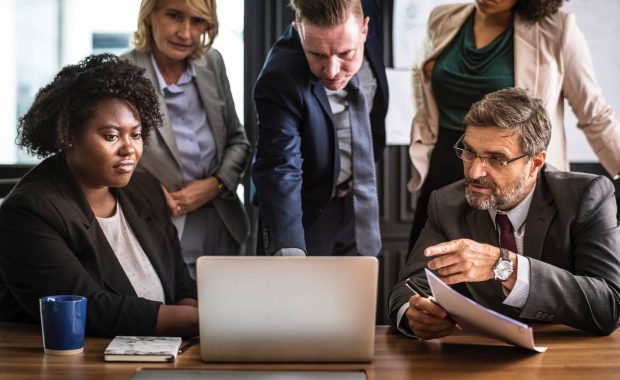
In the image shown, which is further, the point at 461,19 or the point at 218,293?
the point at 461,19

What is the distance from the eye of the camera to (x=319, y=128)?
2.80m

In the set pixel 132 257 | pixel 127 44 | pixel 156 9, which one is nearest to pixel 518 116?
pixel 132 257

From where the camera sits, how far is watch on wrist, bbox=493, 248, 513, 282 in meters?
1.98

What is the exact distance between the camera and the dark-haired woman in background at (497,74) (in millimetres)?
2811

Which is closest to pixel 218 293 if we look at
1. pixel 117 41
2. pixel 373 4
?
pixel 373 4

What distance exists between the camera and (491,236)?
2303mm

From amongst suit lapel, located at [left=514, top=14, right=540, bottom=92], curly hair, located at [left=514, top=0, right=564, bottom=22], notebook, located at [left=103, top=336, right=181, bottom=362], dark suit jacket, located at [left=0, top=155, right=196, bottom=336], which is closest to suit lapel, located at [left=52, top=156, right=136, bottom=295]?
dark suit jacket, located at [left=0, top=155, right=196, bottom=336]

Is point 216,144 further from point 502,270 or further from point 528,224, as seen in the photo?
point 502,270

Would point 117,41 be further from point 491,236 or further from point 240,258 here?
point 240,258

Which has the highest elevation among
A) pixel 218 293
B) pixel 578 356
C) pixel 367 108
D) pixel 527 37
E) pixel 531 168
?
pixel 527 37

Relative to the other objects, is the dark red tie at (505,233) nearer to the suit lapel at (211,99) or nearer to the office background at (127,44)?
the suit lapel at (211,99)

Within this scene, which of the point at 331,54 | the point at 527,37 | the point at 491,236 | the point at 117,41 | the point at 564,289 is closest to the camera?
the point at 564,289

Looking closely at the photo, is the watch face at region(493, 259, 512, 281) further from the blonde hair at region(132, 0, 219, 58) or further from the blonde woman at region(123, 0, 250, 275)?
the blonde hair at region(132, 0, 219, 58)

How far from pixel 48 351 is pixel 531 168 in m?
1.31
